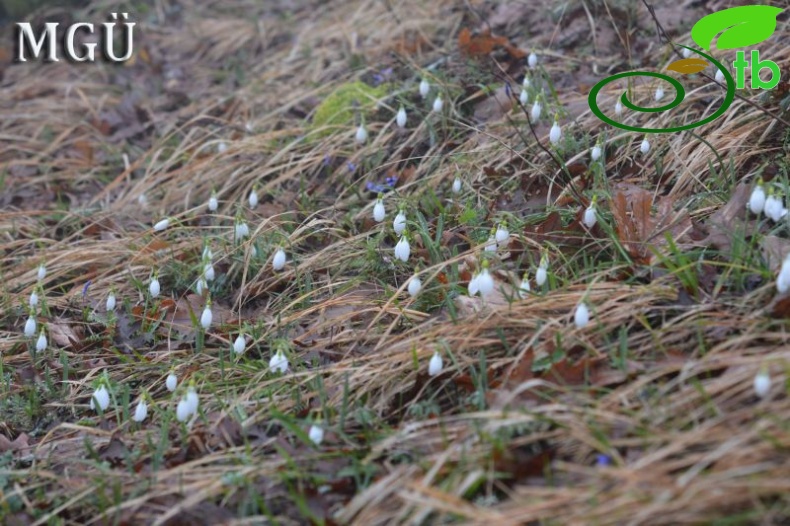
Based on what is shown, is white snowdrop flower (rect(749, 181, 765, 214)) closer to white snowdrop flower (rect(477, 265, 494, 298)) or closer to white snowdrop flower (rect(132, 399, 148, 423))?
white snowdrop flower (rect(477, 265, 494, 298))

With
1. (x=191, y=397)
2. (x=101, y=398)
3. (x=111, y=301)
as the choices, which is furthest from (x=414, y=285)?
(x=111, y=301)

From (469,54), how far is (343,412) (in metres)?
2.48

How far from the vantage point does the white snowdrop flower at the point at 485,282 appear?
8.78 ft

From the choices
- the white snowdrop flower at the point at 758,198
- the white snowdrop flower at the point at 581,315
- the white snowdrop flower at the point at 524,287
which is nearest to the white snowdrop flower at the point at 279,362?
the white snowdrop flower at the point at 524,287

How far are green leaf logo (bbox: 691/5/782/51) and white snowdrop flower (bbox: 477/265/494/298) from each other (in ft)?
6.36

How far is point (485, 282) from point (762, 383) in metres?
0.86

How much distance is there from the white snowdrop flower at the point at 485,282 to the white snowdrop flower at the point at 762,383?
83 centimetres

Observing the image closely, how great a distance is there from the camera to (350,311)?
3.15 m

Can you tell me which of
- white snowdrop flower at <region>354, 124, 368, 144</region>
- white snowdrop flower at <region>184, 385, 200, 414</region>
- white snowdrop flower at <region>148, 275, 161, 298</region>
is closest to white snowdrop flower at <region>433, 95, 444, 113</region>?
white snowdrop flower at <region>354, 124, 368, 144</region>

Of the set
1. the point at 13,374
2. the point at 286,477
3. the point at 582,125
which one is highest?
the point at 582,125

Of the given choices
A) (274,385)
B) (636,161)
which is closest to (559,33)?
(636,161)

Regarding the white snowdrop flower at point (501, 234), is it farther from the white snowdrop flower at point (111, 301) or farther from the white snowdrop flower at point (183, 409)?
the white snowdrop flower at point (111, 301)

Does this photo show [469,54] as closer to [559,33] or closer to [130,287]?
[559,33]

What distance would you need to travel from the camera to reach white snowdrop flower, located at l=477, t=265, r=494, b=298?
2.68 meters
